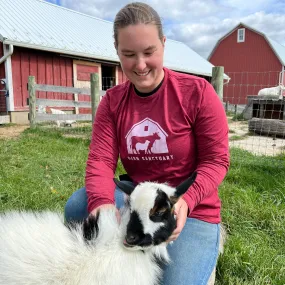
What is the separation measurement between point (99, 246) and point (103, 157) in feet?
2.67

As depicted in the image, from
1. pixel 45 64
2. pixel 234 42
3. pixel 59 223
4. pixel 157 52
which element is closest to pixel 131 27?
pixel 157 52

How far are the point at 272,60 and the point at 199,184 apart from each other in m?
30.5

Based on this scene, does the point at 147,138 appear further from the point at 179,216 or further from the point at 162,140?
the point at 179,216

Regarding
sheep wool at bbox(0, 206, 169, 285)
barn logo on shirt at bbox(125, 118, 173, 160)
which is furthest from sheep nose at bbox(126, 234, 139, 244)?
barn logo on shirt at bbox(125, 118, 173, 160)

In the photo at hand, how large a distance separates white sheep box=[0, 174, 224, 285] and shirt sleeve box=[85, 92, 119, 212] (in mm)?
389

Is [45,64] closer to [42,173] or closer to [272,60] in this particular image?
[42,173]

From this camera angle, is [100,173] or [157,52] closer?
[157,52]

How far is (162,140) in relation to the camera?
214cm

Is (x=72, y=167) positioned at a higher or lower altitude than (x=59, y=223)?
lower

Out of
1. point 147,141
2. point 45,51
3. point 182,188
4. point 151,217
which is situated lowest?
point 151,217

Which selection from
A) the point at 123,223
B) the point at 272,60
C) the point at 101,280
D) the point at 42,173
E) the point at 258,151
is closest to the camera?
the point at 101,280

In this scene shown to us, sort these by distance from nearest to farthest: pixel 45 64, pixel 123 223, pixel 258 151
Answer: pixel 123 223, pixel 258 151, pixel 45 64

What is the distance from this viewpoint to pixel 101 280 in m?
1.57

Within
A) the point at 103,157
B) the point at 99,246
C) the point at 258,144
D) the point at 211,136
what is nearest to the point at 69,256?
the point at 99,246
